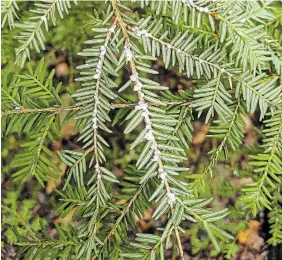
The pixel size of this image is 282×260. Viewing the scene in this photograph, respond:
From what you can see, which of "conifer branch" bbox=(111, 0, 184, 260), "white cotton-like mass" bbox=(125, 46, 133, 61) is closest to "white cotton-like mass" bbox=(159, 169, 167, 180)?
"conifer branch" bbox=(111, 0, 184, 260)

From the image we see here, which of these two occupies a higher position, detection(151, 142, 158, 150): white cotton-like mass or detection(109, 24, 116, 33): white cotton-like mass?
detection(109, 24, 116, 33): white cotton-like mass

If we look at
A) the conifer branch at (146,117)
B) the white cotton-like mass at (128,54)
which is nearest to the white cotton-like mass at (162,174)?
the conifer branch at (146,117)

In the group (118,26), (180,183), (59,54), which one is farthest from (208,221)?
(59,54)

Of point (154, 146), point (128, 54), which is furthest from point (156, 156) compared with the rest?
point (128, 54)

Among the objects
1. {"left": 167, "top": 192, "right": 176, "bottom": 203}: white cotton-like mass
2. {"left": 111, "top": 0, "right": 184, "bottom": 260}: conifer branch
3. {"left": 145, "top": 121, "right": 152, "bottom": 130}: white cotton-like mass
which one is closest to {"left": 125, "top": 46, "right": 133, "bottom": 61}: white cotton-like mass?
{"left": 111, "top": 0, "right": 184, "bottom": 260}: conifer branch

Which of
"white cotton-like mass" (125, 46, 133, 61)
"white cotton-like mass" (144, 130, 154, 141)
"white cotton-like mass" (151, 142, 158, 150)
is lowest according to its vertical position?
"white cotton-like mass" (151, 142, 158, 150)

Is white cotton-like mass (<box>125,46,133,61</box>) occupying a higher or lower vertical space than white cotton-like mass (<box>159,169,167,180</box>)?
higher

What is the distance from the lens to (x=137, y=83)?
1.96ft

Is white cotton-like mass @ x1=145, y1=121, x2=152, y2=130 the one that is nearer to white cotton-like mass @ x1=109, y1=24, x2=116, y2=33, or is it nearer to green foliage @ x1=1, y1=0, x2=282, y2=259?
green foliage @ x1=1, y1=0, x2=282, y2=259

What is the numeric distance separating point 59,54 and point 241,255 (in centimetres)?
103

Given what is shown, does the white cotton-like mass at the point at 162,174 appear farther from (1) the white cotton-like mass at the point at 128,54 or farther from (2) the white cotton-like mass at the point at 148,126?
(1) the white cotton-like mass at the point at 128,54

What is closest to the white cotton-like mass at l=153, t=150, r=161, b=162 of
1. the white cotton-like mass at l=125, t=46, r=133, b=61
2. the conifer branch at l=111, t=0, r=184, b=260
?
the conifer branch at l=111, t=0, r=184, b=260

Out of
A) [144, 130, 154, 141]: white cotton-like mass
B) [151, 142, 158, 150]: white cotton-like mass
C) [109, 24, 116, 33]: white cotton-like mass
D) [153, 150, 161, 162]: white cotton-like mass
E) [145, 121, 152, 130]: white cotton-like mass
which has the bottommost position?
[153, 150, 161, 162]: white cotton-like mass

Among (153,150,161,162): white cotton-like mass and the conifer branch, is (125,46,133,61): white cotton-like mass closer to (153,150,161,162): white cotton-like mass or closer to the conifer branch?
the conifer branch
